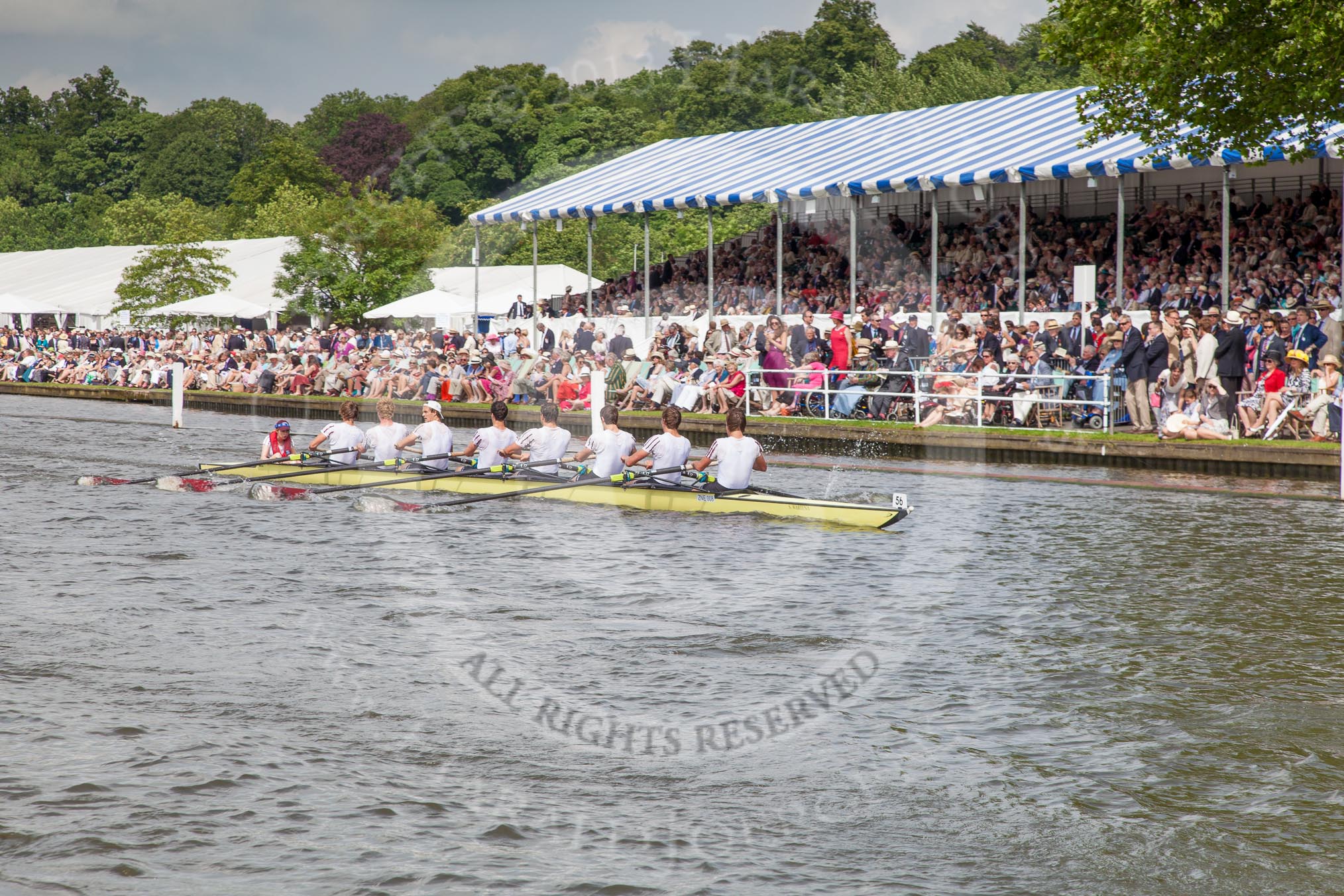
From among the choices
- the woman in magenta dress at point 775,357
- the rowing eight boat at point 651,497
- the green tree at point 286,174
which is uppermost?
the green tree at point 286,174

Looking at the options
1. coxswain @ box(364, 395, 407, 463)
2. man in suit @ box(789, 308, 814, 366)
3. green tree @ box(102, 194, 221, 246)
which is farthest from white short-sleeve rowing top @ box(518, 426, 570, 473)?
green tree @ box(102, 194, 221, 246)

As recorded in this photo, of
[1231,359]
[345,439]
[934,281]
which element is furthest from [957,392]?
[345,439]

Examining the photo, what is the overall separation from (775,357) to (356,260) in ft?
97.3

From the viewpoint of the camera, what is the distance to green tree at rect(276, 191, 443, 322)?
2002 inches

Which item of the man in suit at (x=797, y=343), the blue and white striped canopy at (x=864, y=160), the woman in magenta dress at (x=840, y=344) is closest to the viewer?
the woman in magenta dress at (x=840, y=344)

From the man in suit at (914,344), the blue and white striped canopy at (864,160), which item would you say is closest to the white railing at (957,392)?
the man in suit at (914,344)

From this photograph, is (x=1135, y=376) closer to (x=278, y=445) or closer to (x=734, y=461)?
(x=734, y=461)

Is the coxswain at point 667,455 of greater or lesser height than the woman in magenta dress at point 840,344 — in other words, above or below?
below

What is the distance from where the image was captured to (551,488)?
17.0m

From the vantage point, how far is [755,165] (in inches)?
1304

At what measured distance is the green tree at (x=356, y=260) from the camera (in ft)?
167

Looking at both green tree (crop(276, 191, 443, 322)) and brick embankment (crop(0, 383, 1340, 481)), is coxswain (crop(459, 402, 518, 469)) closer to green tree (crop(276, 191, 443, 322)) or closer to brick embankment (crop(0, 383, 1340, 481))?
brick embankment (crop(0, 383, 1340, 481))

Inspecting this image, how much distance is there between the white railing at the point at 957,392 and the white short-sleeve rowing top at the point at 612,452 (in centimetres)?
703

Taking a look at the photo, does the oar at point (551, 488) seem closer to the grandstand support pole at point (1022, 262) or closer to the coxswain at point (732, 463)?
the coxswain at point (732, 463)
